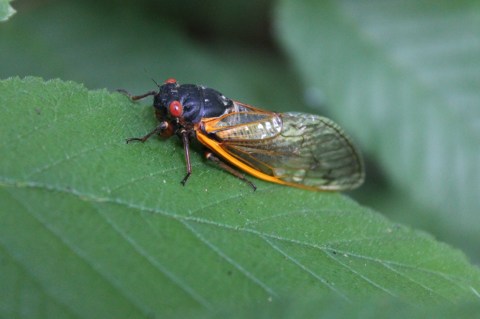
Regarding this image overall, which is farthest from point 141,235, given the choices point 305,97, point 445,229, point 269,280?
point 445,229

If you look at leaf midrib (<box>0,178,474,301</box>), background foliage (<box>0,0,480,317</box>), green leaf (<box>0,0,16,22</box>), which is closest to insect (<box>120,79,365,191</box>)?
background foliage (<box>0,0,480,317</box>)

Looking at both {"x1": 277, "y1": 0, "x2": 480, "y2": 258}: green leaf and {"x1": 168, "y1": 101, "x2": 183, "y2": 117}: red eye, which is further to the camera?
{"x1": 277, "y1": 0, "x2": 480, "y2": 258}: green leaf

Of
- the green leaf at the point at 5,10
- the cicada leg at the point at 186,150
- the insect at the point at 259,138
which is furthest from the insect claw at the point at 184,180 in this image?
the green leaf at the point at 5,10

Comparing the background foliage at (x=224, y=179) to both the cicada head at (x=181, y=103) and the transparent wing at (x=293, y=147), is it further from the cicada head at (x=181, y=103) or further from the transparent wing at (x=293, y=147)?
the transparent wing at (x=293, y=147)

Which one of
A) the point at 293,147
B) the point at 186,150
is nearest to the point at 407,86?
the point at 293,147

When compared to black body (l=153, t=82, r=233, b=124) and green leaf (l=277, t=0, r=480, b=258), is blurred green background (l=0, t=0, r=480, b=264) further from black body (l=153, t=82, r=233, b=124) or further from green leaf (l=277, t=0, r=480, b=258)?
black body (l=153, t=82, r=233, b=124)

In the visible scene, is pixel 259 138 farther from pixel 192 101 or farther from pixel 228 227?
pixel 228 227

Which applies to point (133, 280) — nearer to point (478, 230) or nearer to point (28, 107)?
point (28, 107)

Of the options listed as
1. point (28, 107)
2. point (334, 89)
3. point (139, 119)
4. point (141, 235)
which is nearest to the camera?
point (141, 235)
